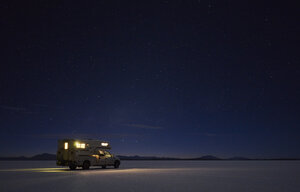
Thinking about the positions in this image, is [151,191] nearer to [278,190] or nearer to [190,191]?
[190,191]

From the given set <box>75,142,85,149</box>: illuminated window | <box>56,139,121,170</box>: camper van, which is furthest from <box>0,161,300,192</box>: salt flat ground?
<box>75,142,85,149</box>: illuminated window

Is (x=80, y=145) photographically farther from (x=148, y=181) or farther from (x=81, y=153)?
(x=148, y=181)

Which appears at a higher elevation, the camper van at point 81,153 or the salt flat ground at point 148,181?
the camper van at point 81,153

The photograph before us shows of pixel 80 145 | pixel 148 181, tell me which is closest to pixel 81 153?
pixel 80 145

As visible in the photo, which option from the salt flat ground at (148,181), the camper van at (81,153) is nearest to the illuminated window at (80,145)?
the camper van at (81,153)

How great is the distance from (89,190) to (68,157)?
699 inches

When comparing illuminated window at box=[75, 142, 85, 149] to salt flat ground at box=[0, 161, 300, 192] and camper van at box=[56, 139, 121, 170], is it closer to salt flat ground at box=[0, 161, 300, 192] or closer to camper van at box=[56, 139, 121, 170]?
camper van at box=[56, 139, 121, 170]

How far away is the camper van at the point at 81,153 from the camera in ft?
108

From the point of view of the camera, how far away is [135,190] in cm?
1617

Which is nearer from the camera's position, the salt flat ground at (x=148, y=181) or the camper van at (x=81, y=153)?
the salt flat ground at (x=148, y=181)

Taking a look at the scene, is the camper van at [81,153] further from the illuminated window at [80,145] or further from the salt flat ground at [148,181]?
the salt flat ground at [148,181]

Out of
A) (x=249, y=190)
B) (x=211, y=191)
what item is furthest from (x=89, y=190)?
(x=249, y=190)

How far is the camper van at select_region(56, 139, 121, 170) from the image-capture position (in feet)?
108

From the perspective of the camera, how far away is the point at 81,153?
1308 inches
